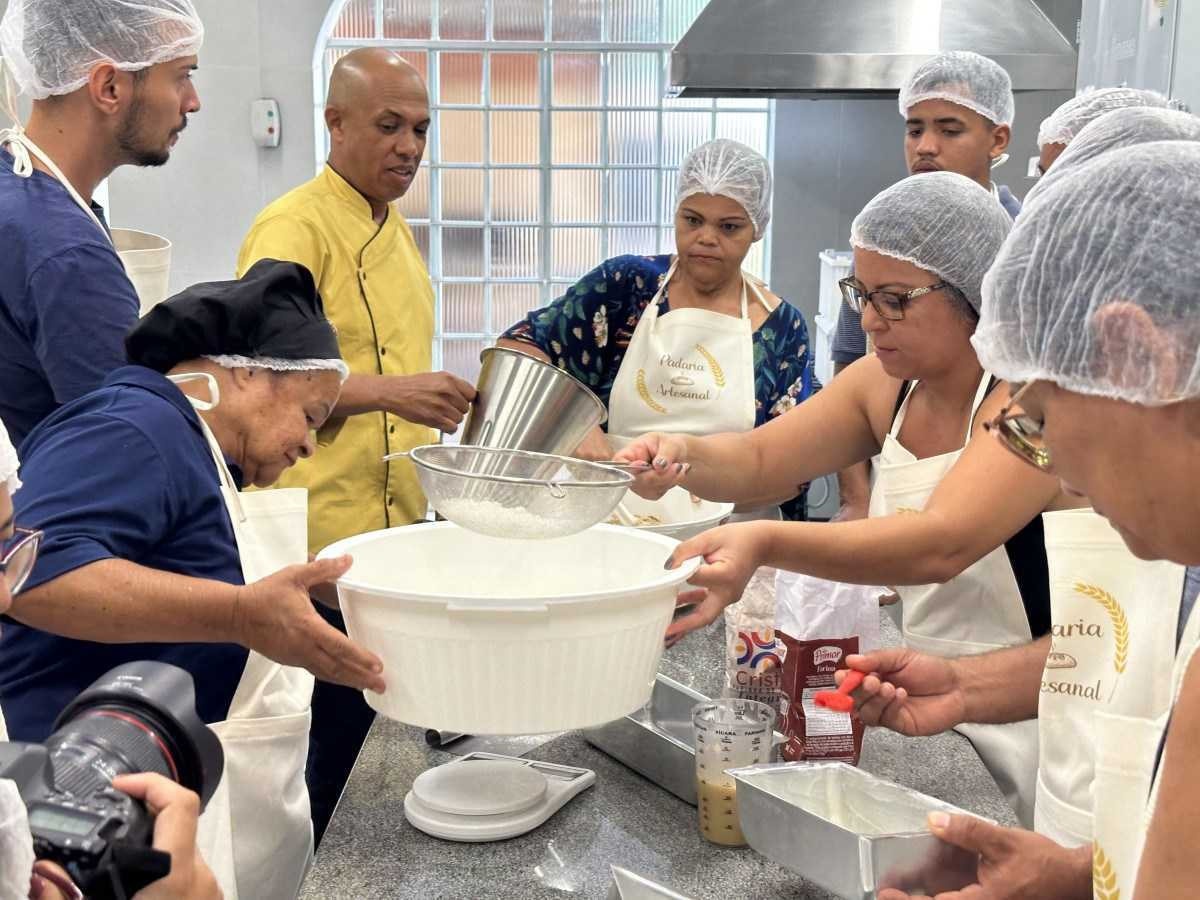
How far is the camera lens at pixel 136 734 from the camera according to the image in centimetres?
89

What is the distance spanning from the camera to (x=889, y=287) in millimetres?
1882

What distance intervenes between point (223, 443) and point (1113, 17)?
8.22 feet

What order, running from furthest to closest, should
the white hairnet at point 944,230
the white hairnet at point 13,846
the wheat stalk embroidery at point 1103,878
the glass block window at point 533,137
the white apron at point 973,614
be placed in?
the glass block window at point 533,137, the white hairnet at point 944,230, the white apron at point 973,614, the wheat stalk embroidery at point 1103,878, the white hairnet at point 13,846

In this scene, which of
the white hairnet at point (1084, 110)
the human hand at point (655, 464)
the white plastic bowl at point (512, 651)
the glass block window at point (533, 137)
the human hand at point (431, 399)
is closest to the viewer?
the white plastic bowl at point (512, 651)

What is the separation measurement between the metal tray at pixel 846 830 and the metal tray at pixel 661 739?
0.16 metres

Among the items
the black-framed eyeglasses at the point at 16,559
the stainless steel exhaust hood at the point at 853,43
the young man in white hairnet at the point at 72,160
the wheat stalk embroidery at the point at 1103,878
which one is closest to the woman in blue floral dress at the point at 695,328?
the stainless steel exhaust hood at the point at 853,43

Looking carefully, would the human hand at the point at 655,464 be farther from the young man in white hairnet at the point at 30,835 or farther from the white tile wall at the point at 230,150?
the white tile wall at the point at 230,150

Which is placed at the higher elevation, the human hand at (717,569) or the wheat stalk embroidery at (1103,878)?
the human hand at (717,569)

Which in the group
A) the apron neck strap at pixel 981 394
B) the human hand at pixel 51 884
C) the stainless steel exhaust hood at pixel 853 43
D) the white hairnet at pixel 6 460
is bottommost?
the human hand at pixel 51 884

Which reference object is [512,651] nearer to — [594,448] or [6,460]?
[6,460]

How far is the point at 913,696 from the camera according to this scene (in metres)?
1.66

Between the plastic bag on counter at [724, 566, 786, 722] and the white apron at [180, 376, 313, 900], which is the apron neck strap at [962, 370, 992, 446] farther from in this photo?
the white apron at [180, 376, 313, 900]

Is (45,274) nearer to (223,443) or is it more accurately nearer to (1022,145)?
(223,443)

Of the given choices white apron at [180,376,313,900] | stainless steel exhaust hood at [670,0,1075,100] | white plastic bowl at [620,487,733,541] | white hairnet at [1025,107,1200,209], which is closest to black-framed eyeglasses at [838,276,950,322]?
white hairnet at [1025,107,1200,209]
